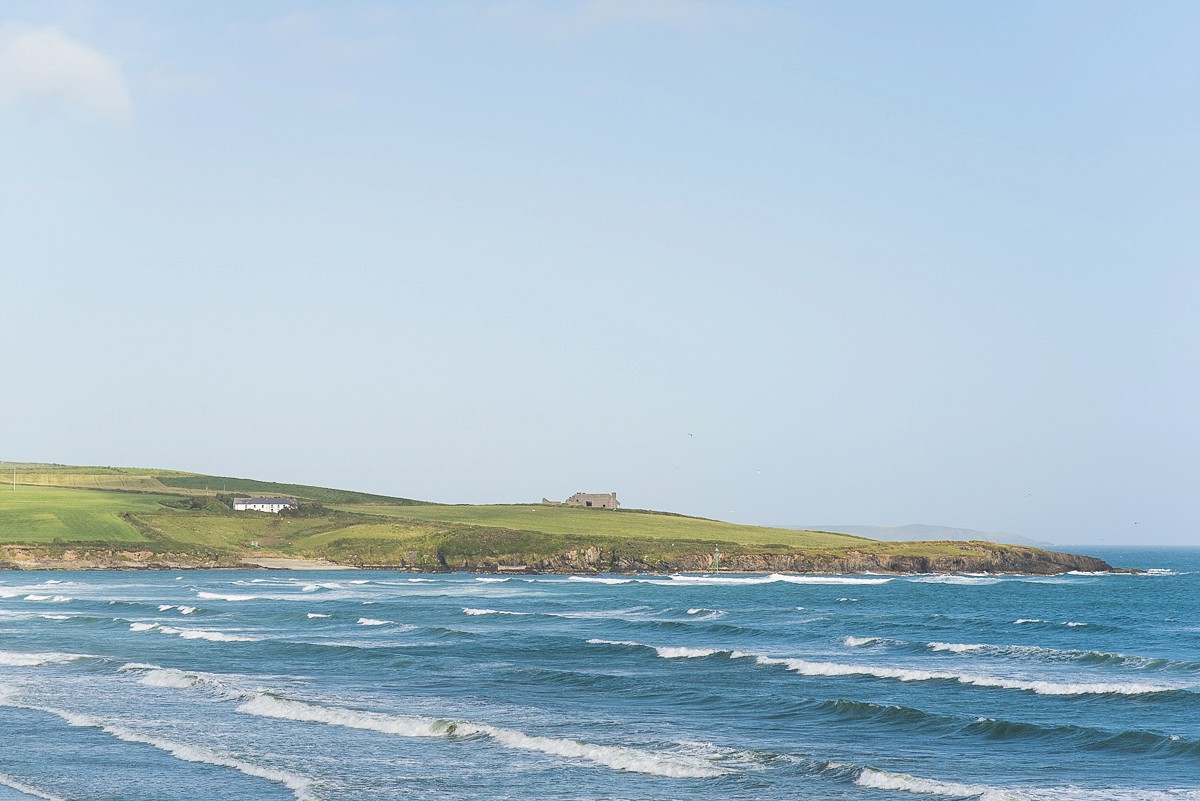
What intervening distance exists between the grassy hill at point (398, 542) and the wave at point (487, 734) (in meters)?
98.9

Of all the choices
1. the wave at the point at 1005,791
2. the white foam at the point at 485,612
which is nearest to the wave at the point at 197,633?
the white foam at the point at 485,612

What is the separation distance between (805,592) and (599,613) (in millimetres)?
29834

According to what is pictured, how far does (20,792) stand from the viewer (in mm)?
28562

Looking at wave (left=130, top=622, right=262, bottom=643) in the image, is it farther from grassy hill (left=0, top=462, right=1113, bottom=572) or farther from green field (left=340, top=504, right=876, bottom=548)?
green field (left=340, top=504, right=876, bottom=548)

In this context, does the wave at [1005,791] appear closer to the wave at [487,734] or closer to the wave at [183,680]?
the wave at [487,734]

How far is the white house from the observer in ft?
575

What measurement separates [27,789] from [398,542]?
121m

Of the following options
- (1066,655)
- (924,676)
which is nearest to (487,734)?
(924,676)

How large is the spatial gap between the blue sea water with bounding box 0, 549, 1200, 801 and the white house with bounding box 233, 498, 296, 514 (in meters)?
90.8

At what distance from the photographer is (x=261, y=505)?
17700 cm

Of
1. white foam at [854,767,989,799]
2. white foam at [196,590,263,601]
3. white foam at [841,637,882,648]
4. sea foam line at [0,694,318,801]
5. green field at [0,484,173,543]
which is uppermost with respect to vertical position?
green field at [0,484,173,543]

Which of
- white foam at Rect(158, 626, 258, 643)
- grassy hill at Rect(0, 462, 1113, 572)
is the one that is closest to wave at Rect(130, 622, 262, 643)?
white foam at Rect(158, 626, 258, 643)

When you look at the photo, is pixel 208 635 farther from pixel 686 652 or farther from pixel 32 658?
pixel 686 652

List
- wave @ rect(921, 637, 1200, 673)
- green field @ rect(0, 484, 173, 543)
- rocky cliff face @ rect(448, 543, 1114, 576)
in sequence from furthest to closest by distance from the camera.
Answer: green field @ rect(0, 484, 173, 543)
rocky cliff face @ rect(448, 543, 1114, 576)
wave @ rect(921, 637, 1200, 673)
